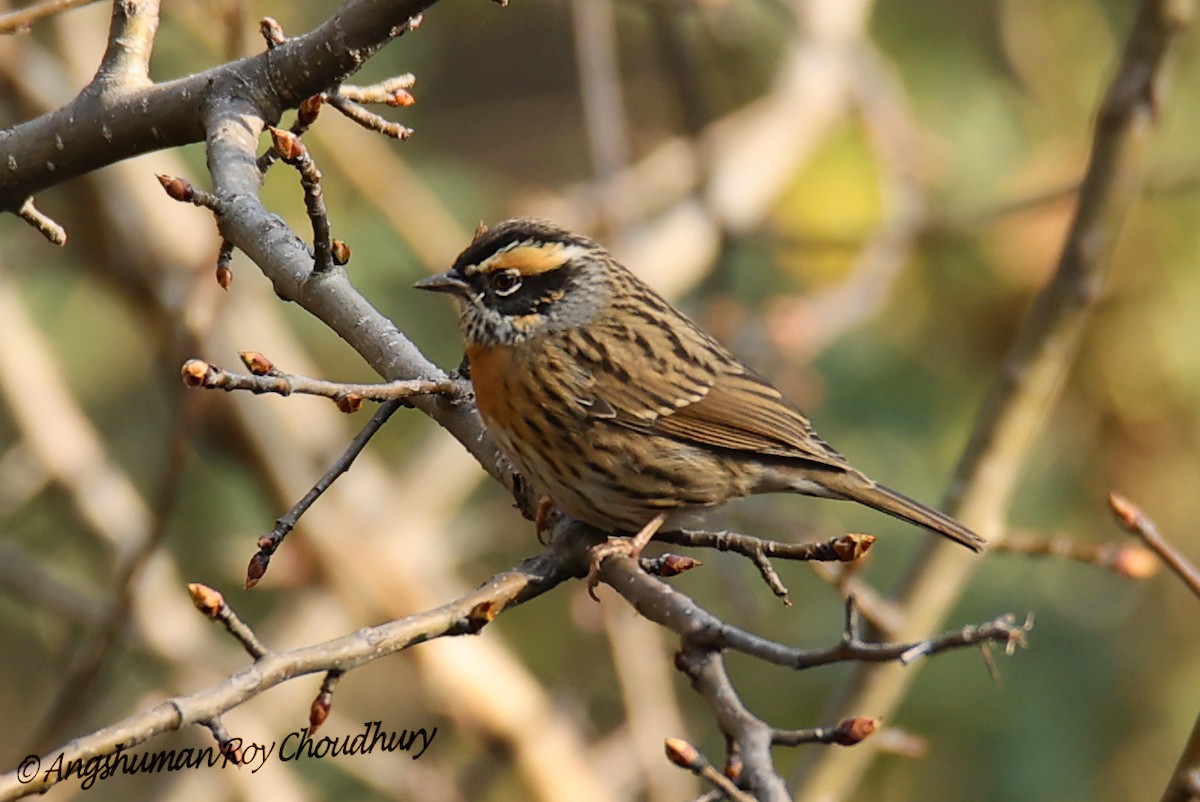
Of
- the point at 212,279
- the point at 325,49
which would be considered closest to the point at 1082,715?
the point at 212,279

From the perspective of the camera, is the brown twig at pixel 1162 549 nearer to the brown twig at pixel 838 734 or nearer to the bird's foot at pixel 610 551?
the brown twig at pixel 838 734

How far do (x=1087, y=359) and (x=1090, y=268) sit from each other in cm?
217

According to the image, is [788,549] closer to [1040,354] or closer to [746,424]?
[746,424]

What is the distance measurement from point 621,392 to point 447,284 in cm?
65

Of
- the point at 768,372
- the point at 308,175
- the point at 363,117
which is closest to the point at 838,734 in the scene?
the point at 308,175

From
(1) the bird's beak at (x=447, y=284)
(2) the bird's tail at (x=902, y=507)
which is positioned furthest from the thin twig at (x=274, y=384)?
(2) the bird's tail at (x=902, y=507)

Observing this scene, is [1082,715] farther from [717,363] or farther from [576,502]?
[576,502]

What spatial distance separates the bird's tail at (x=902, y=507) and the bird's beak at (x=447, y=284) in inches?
50.7

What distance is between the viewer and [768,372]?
262 inches

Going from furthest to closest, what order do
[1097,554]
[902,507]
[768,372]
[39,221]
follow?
[768,372], [902,507], [1097,554], [39,221]

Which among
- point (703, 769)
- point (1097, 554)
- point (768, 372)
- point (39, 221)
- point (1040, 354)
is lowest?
point (768, 372)

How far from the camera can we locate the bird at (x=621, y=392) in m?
4.43

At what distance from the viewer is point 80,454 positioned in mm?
6219

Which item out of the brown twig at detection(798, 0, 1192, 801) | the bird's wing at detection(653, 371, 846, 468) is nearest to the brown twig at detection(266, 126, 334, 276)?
the bird's wing at detection(653, 371, 846, 468)
